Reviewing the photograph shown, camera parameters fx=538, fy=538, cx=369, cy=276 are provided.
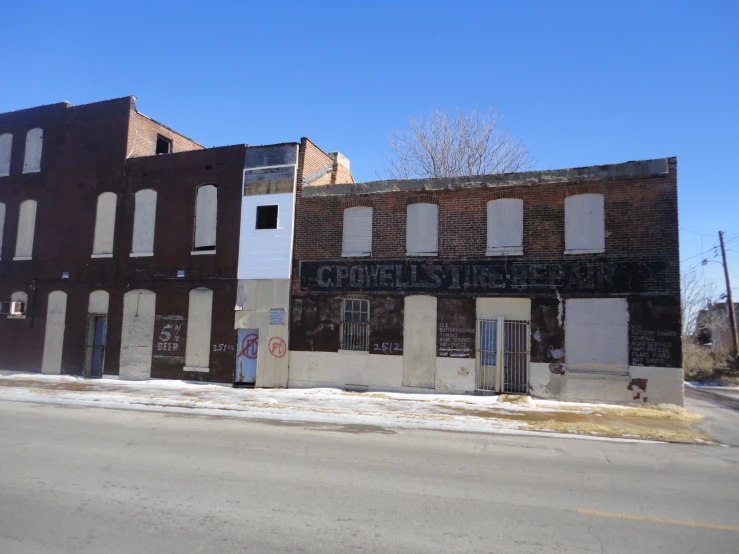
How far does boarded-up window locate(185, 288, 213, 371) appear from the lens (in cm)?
1870

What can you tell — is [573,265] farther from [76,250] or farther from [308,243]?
[76,250]

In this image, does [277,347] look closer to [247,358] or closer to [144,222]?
[247,358]

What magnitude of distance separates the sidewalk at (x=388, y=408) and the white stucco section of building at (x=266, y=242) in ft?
13.1

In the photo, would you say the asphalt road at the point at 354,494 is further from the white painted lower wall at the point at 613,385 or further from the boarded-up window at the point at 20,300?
the boarded-up window at the point at 20,300

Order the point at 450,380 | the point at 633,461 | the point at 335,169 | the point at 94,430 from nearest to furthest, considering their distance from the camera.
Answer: the point at 633,461 < the point at 94,430 < the point at 450,380 < the point at 335,169

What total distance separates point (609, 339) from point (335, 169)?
462 inches

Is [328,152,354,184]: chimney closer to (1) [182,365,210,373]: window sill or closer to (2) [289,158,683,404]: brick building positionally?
(2) [289,158,683,404]: brick building

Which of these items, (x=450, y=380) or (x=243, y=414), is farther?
(x=450, y=380)

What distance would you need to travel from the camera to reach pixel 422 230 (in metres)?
16.7

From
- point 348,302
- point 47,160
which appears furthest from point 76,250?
point 348,302

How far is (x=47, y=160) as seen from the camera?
22.3m

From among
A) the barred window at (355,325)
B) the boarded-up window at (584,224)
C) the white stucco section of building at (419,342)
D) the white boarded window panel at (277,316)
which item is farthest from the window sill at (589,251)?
the white boarded window panel at (277,316)

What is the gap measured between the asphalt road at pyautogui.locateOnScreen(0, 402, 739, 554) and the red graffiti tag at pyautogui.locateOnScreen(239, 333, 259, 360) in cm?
814

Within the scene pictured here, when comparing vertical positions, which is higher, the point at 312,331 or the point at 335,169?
the point at 335,169
